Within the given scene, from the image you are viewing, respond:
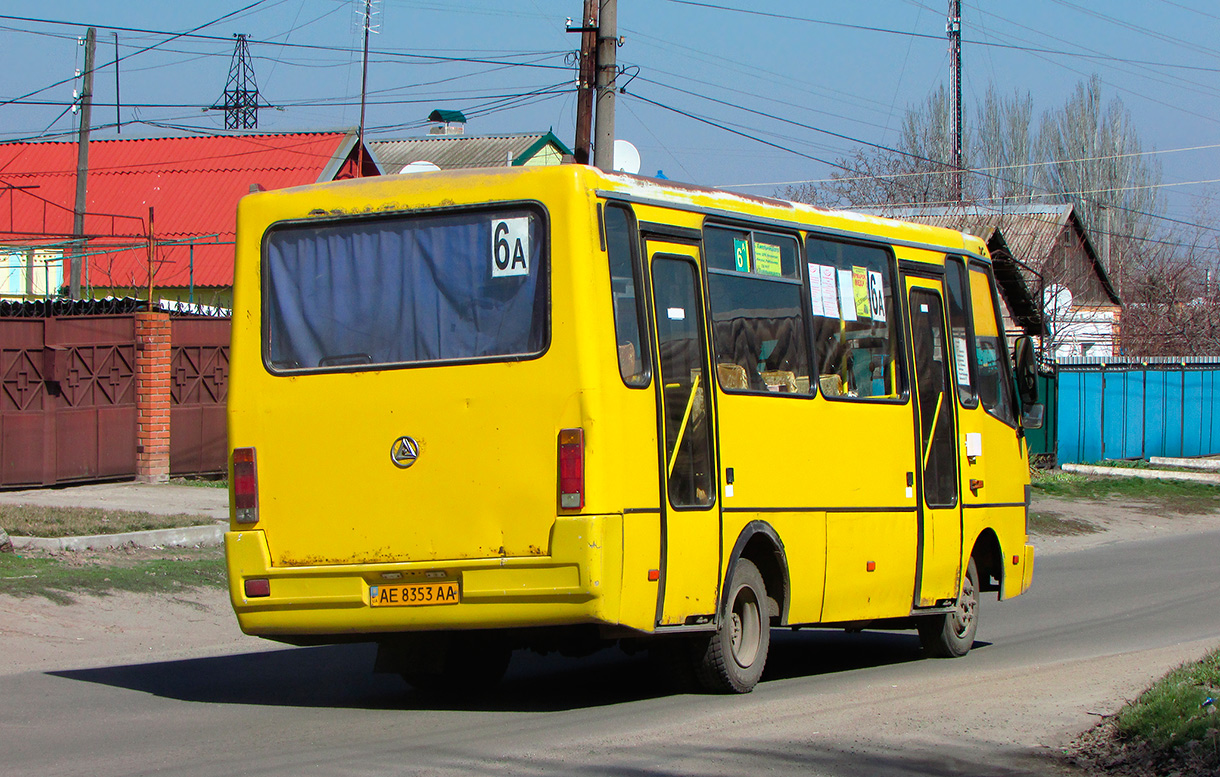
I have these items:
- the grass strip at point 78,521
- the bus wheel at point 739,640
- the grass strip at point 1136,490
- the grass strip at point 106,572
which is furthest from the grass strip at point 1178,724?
the grass strip at point 1136,490

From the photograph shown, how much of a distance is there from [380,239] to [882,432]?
12.9ft

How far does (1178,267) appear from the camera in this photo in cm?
5559

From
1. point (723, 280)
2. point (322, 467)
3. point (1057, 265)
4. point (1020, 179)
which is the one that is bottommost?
point (322, 467)

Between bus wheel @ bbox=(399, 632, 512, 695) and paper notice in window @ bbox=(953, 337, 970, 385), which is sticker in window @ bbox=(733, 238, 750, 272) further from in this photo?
paper notice in window @ bbox=(953, 337, 970, 385)

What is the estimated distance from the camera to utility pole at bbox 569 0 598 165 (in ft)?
59.6

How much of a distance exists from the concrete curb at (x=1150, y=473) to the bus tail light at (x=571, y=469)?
2603 centimetres

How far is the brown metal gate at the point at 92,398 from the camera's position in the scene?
19266 mm

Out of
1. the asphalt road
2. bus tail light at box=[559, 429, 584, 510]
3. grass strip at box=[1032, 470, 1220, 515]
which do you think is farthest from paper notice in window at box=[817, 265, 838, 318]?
grass strip at box=[1032, 470, 1220, 515]

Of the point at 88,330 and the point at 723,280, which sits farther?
the point at 88,330

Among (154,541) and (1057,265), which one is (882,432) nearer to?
(154,541)

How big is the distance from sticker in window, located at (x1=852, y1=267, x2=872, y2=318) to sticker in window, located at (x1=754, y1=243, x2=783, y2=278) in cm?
100

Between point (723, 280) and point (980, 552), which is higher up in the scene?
point (723, 280)

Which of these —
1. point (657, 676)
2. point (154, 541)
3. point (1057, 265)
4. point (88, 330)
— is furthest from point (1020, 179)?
point (657, 676)

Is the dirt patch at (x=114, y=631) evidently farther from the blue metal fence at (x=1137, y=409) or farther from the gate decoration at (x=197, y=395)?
the blue metal fence at (x=1137, y=409)
